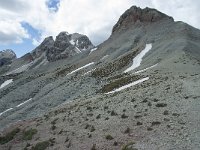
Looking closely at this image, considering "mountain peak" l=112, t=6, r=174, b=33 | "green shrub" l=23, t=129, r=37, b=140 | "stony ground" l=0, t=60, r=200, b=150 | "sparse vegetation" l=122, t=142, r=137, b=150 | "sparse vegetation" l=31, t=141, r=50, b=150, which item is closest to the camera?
"sparse vegetation" l=122, t=142, r=137, b=150

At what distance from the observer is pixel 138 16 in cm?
15188

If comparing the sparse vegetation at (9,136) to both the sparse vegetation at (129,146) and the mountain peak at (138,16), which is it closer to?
the sparse vegetation at (129,146)

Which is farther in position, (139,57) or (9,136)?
(139,57)

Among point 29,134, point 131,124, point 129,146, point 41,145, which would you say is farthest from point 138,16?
point 129,146

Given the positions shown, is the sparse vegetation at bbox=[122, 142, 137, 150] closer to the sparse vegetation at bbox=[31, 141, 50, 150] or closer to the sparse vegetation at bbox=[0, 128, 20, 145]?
the sparse vegetation at bbox=[31, 141, 50, 150]

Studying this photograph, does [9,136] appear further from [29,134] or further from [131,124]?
[131,124]

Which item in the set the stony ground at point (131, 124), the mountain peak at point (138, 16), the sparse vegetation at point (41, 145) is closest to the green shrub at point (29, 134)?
the stony ground at point (131, 124)

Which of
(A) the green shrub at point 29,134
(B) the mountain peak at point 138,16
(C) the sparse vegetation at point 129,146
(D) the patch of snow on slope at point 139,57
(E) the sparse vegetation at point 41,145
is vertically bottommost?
(C) the sparse vegetation at point 129,146

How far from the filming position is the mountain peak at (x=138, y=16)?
143887mm

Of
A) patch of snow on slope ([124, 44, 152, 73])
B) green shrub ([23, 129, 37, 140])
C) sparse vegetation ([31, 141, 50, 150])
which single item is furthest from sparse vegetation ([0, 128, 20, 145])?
patch of snow on slope ([124, 44, 152, 73])

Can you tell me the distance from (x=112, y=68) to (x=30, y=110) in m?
29.5

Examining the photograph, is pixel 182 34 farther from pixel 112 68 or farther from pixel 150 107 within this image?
pixel 150 107

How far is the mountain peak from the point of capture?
472ft

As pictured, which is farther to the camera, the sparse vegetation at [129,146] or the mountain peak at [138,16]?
the mountain peak at [138,16]
